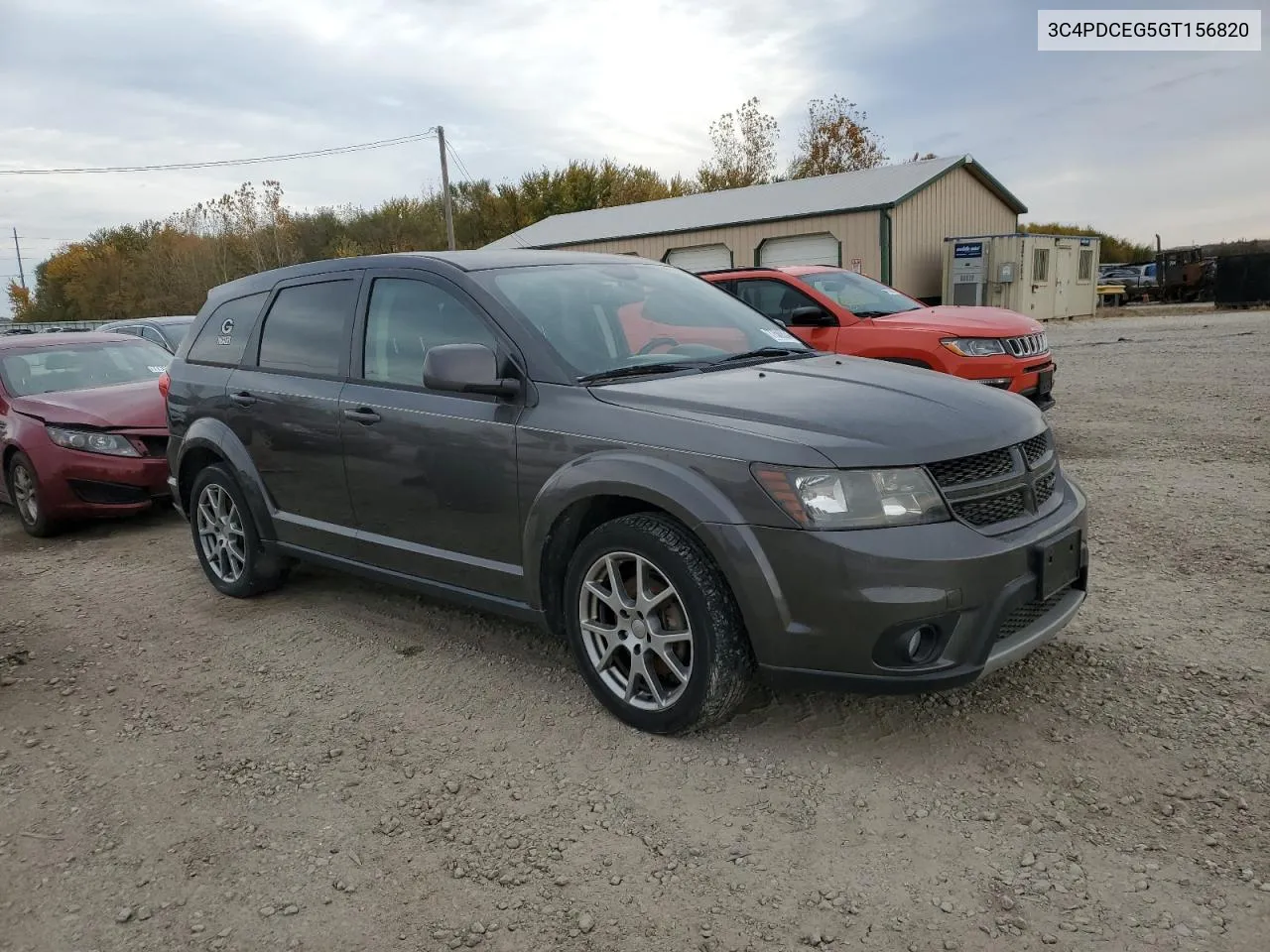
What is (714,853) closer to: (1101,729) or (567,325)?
(1101,729)

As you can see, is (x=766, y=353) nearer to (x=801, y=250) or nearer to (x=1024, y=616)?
(x=1024, y=616)

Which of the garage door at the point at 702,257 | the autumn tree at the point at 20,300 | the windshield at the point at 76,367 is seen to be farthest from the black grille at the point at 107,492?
the autumn tree at the point at 20,300

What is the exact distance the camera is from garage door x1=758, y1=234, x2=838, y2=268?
26.2 meters

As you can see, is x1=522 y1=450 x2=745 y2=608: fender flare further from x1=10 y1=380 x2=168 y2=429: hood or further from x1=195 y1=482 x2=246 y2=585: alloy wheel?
x1=10 y1=380 x2=168 y2=429: hood

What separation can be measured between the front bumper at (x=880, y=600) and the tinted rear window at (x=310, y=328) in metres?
2.37

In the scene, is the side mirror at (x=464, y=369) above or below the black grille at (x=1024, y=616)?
above

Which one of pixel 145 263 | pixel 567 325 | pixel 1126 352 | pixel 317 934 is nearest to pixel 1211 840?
pixel 317 934

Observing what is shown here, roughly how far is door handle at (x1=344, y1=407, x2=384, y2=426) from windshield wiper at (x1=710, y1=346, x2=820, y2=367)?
4.90ft

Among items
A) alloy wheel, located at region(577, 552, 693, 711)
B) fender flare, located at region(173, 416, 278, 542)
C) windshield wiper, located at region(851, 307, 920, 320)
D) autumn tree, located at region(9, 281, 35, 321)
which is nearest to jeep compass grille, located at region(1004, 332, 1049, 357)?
windshield wiper, located at region(851, 307, 920, 320)

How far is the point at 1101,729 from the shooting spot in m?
3.37

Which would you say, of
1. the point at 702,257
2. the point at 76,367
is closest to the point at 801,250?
the point at 702,257

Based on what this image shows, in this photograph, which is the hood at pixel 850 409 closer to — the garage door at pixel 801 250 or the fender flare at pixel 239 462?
the fender flare at pixel 239 462

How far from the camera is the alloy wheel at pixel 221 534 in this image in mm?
5305

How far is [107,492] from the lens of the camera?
7258mm
